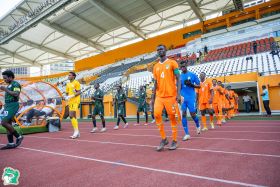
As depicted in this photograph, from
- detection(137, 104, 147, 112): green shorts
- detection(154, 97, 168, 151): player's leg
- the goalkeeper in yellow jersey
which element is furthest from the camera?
detection(137, 104, 147, 112): green shorts

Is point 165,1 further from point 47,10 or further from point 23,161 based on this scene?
point 23,161

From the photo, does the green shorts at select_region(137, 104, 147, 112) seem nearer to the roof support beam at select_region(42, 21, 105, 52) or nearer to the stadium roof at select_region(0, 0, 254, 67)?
the stadium roof at select_region(0, 0, 254, 67)

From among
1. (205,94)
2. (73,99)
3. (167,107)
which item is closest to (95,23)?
(73,99)

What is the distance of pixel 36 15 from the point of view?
2195 cm

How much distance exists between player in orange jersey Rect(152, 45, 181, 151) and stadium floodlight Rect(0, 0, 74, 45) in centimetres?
1819

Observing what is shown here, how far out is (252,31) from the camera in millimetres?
24828

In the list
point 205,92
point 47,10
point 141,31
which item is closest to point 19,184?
point 205,92

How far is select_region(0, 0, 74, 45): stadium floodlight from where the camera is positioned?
793 inches

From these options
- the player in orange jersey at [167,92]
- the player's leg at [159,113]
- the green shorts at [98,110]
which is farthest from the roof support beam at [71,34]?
the player's leg at [159,113]

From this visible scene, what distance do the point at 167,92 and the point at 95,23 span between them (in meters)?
27.2

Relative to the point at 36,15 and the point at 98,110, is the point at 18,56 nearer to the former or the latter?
the point at 36,15

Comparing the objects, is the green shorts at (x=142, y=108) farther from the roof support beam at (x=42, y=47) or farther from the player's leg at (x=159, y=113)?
the roof support beam at (x=42, y=47)

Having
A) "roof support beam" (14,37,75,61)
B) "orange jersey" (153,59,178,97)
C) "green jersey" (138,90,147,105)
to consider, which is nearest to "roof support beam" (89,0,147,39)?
"roof support beam" (14,37,75,61)

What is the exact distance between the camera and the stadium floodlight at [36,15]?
2015 centimetres
